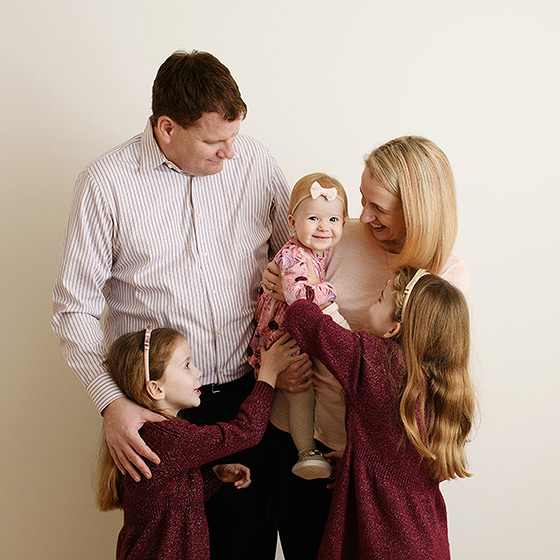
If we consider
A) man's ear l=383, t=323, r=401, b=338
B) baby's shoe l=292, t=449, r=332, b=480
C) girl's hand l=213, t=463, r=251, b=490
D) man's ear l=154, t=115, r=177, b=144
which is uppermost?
man's ear l=154, t=115, r=177, b=144

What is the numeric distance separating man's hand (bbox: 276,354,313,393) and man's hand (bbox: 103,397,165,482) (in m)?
0.38

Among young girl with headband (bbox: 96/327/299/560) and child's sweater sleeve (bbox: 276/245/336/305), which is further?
child's sweater sleeve (bbox: 276/245/336/305)

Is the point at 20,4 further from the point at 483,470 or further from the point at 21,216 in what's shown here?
the point at 483,470

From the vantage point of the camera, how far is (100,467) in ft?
6.53

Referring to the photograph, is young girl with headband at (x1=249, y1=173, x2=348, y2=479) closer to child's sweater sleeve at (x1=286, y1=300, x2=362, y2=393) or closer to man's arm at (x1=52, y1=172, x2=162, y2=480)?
child's sweater sleeve at (x1=286, y1=300, x2=362, y2=393)

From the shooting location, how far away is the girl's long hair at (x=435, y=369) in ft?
5.69

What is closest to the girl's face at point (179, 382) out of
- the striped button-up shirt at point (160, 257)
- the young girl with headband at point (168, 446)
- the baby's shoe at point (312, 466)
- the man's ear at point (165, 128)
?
the young girl with headband at point (168, 446)

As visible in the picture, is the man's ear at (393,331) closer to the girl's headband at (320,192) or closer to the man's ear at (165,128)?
the girl's headband at (320,192)

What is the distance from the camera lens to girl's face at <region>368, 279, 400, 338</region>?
1836 mm

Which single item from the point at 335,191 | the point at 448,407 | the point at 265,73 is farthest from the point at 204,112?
the point at 448,407

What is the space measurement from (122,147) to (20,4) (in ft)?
2.78

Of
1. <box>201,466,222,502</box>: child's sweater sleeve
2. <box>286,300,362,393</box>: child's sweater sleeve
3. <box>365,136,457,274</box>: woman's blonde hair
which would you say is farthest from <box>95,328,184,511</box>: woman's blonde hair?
<box>365,136,457,274</box>: woman's blonde hair

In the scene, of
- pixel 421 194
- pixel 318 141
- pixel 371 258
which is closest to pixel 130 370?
pixel 371 258

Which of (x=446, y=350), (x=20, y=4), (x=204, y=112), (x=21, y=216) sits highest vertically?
(x=20, y=4)
